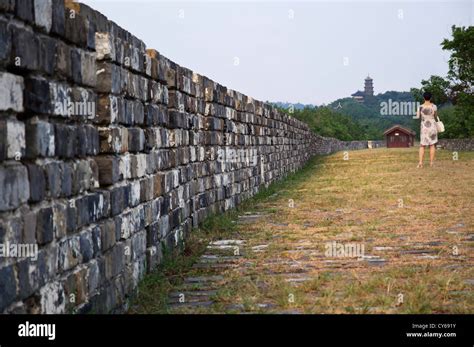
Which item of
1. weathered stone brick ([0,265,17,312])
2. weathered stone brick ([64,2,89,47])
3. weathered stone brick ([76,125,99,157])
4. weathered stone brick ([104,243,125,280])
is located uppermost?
weathered stone brick ([64,2,89,47])

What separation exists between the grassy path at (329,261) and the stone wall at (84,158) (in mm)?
397

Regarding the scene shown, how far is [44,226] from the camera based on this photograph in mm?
3381

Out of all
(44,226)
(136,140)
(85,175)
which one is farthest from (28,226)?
(136,140)

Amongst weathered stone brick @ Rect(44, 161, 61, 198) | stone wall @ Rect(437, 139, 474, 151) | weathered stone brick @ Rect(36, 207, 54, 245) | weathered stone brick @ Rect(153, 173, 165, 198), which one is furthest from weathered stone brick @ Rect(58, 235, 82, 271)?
stone wall @ Rect(437, 139, 474, 151)

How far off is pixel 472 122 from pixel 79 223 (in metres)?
36.4

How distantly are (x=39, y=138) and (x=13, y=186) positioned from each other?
39 centimetres

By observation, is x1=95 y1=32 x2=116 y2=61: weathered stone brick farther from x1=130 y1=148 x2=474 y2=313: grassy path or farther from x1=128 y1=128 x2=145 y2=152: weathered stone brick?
x1=130 y1=148 x2=474 y2=313: grassy path

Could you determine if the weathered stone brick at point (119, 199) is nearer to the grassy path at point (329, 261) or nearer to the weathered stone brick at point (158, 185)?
the grassy path at point (329, 261)

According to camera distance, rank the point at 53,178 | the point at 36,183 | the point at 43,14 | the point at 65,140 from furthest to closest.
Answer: the point at 65,140 < the point at 53,178 < the point at 43,14 < the point at 36,183

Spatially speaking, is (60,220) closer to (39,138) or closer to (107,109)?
(39,138)

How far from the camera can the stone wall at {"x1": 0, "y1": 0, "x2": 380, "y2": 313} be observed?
3104mm

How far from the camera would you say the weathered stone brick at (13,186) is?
295cm

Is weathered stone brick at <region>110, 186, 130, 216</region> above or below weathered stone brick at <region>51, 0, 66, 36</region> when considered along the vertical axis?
below
